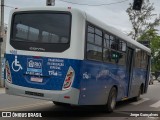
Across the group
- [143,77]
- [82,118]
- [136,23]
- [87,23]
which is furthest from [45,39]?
[136,23]

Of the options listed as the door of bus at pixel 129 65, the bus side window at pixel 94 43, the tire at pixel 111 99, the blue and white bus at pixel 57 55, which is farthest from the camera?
the door of bus at pixel 129 65

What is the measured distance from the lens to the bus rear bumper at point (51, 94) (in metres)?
10.2

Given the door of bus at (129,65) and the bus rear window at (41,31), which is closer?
the bus rear window at (41,31)

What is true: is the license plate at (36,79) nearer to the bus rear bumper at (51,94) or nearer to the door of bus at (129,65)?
the bus rear bumper at (51,94)

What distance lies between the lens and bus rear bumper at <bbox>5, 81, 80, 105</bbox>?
33.3 ft

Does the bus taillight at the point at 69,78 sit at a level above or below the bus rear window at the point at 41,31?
below

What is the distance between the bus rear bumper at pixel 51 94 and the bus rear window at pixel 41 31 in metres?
1.12

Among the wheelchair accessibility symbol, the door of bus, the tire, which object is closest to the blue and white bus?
the wheelchair accessibility symbol

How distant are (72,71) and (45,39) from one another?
1.26 metres

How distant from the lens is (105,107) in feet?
43.0

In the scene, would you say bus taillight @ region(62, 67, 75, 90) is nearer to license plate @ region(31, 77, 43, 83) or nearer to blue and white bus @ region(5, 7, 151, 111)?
blue and white bus @ region(5, 7, 151, 111)

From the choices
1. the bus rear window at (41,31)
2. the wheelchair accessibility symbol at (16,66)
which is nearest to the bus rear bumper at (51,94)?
the wheelchair accessibility symbol at (16,66)

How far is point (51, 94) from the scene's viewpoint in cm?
1034

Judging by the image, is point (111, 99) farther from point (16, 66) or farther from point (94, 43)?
point (16, 66)
